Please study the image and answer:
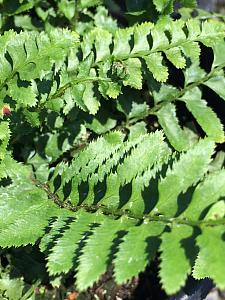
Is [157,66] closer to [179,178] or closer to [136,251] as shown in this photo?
[179,178]

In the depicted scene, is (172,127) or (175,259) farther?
(172,127)

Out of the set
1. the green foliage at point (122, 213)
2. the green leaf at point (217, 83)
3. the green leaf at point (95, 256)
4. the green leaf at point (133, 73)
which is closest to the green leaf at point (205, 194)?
the green foliage at point (122, 213)

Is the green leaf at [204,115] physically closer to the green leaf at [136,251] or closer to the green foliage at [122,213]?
the green foliage at [122,213]

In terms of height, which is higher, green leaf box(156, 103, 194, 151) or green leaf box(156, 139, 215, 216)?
green leaf box(156, 139, 215, 216)

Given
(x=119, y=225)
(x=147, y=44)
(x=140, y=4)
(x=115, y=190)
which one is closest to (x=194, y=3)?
(x=140, y=4)

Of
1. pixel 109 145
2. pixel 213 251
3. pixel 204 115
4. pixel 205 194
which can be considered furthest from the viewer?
pixel 204 115

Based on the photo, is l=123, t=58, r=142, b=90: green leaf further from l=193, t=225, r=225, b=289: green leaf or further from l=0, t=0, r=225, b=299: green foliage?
l=193, t=225, r=225, b=289: green leaf

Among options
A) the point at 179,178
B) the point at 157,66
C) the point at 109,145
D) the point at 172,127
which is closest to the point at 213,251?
the point at 179,178

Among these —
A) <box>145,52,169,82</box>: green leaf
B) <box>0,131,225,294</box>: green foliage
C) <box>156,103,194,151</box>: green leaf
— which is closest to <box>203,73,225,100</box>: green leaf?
<box>156,103,194,151</box>: green leaf

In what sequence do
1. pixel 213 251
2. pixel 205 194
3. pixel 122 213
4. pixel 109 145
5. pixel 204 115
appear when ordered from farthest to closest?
Answer: pixel 204 115 < pixel 109 145 < pixel 122 213 < pixel 205 194 < pixel 213 251

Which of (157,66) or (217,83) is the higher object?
(157,66)
